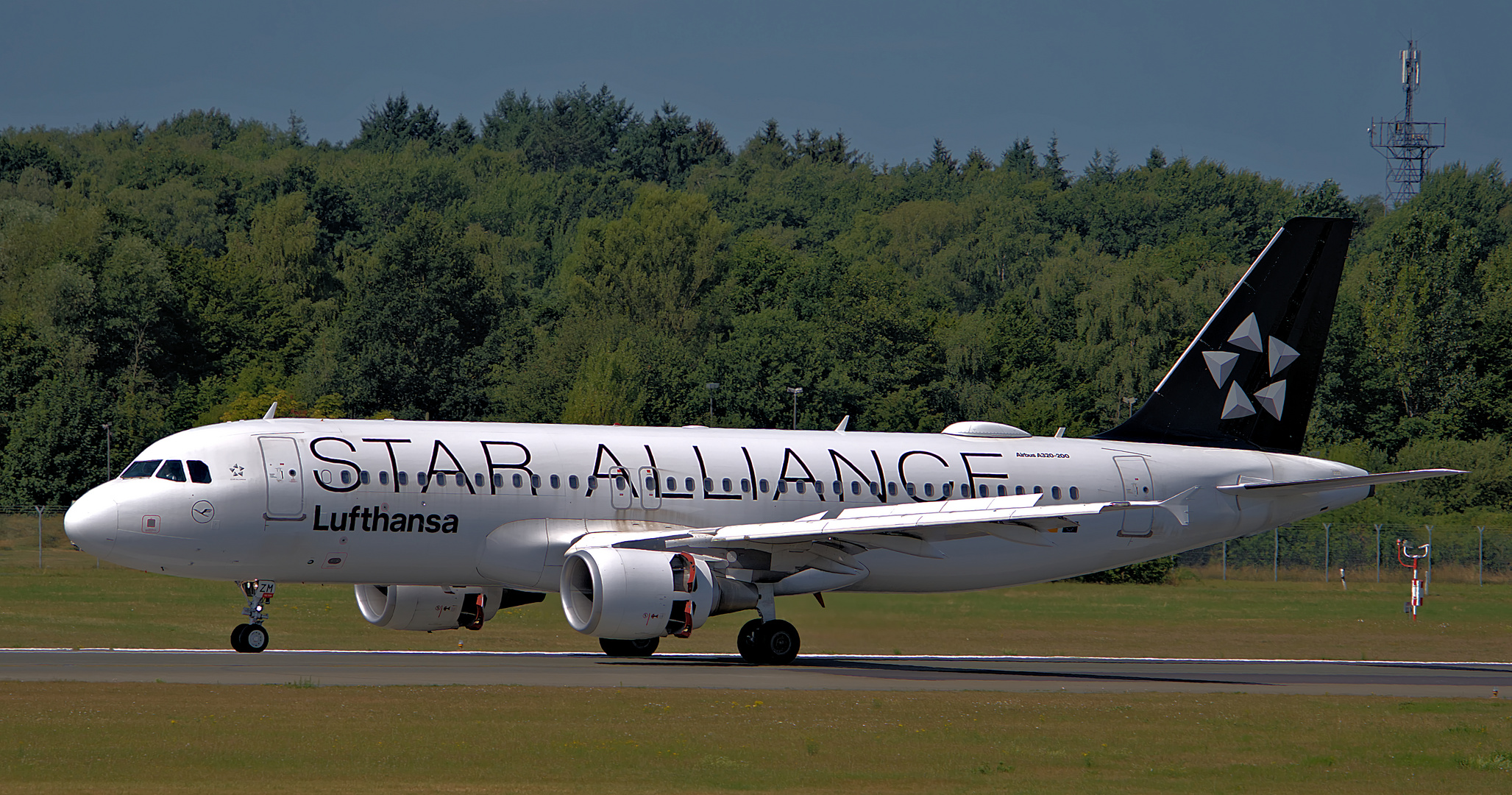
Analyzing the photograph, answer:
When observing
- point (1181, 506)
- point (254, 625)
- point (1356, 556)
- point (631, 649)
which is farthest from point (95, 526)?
point (1356, 556)

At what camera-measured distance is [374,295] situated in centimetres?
11438

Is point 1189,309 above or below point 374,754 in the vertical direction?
above

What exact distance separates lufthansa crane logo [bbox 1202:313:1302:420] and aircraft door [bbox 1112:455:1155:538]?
2.83 meters

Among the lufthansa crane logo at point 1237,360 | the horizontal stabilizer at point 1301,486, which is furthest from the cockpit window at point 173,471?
the lufthansa crane logo at point 1237,360

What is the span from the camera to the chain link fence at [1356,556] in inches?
2512

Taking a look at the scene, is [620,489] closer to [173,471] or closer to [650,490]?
[650,490]

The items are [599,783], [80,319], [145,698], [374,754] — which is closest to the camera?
[599,783]

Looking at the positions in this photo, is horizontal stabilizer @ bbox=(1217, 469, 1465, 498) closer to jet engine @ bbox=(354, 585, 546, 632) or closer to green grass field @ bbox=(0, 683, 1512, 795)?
green grass field @ bbox=(0, 683, 1512, 795)

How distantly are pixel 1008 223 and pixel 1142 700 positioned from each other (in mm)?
143456

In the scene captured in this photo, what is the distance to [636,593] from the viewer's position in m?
29.5

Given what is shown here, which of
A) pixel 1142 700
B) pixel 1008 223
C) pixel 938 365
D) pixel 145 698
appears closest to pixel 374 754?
pixel 145 698

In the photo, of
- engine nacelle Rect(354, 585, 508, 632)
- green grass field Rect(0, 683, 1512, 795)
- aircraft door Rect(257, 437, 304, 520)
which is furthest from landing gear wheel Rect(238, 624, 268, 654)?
green grass field Rect(0, 683, 1512, 795)

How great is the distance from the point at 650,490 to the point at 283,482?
6.83 m

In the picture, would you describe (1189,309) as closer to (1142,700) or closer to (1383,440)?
(1383,440)
